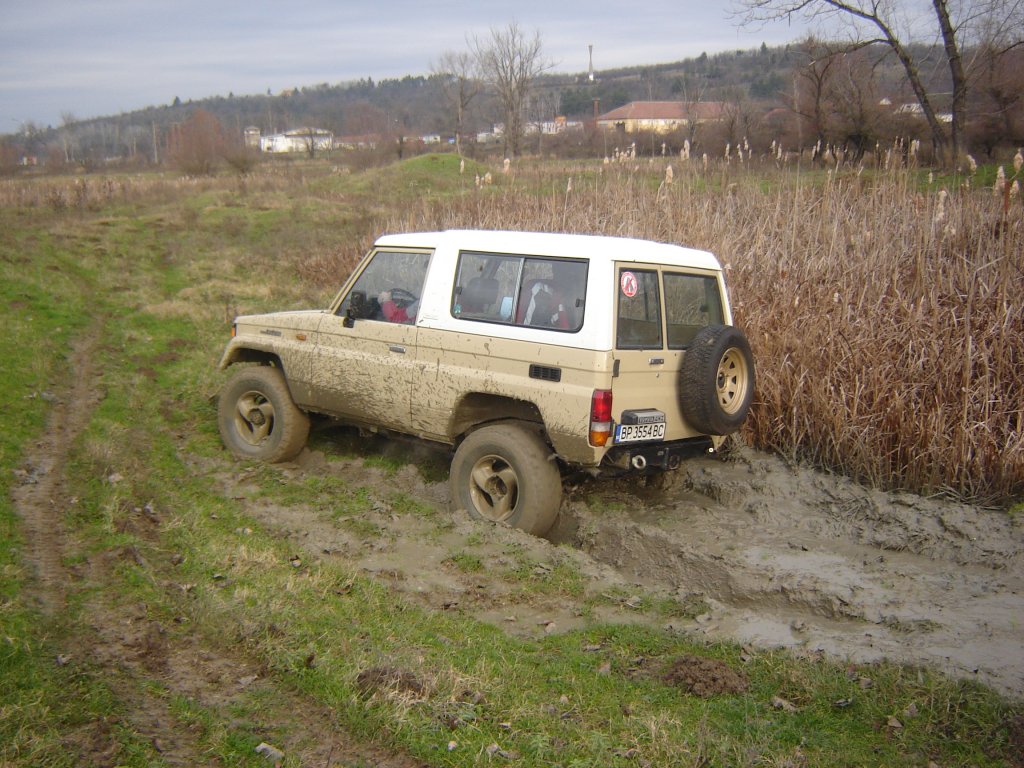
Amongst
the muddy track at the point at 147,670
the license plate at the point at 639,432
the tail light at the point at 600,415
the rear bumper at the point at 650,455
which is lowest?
the muddy track at the point at 147,670

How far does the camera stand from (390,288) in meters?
6.64

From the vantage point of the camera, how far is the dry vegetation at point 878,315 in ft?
21.4

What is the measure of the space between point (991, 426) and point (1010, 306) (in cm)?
113

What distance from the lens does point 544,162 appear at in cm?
1666

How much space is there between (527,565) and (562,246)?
208 centimetres

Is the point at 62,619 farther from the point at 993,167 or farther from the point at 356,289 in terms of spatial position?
the point at 993,167

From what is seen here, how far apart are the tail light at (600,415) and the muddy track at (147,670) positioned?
238cm

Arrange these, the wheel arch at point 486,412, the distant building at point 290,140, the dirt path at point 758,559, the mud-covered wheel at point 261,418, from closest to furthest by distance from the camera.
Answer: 1. the dirt path at point 758,559
2. the wheel arch at point 486,412
3. the mud-covered wheel at point 261,418
4. the distant building at point 290,140

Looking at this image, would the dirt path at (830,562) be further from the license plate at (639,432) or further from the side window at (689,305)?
the side window at (689,305)

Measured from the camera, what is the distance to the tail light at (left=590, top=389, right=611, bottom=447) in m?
5.30

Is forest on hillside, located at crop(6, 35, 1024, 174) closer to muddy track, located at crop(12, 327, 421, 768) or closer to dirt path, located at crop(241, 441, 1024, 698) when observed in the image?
dirt path, located at crop(241, 441, 1024, 698)

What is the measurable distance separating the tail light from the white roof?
0.89 metres

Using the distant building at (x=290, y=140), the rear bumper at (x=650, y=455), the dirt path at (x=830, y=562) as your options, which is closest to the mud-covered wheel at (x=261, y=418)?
the dirt path at (x=830, y=562)

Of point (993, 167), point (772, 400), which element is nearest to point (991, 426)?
point (772, 400)
